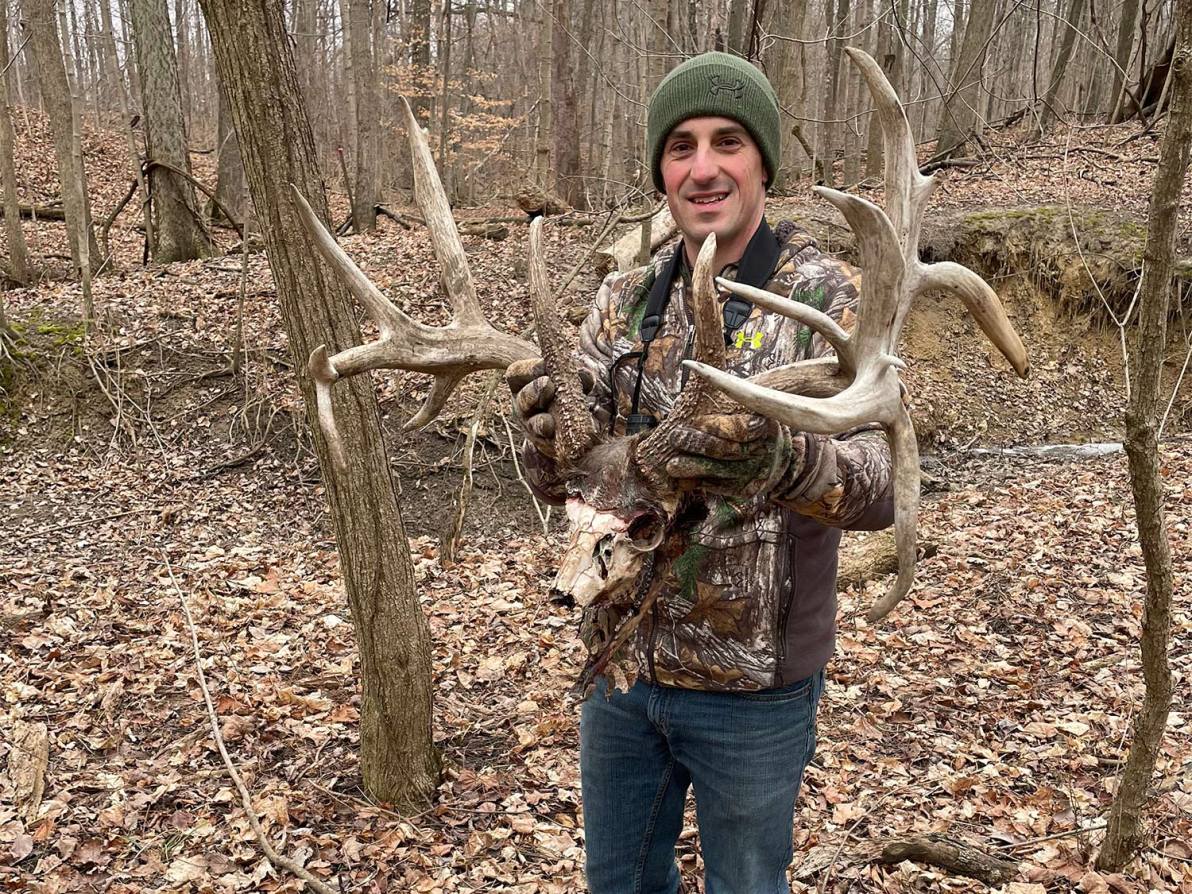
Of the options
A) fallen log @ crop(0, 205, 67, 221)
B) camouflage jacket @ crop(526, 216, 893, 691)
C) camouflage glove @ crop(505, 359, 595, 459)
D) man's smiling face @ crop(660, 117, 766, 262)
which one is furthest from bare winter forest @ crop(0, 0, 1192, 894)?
fallen log @ crop(0, 205, 67, 221)

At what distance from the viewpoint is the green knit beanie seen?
2.37 meters

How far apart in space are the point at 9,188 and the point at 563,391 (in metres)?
12.3

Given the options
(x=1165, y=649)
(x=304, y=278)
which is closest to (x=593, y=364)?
(x=304, y=278)

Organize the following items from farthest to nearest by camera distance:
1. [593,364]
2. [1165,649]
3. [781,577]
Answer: [1165,649] → [593,364] → [781,577]

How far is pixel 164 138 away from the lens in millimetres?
12672

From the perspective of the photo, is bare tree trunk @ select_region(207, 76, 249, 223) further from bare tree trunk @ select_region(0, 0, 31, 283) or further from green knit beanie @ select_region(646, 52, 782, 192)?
green knit beanie @ select_region(646, 52, 782, 192)

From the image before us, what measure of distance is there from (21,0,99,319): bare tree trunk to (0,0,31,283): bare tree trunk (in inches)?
16.3

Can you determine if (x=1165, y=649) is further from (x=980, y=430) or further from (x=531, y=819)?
(x=980, y=430)

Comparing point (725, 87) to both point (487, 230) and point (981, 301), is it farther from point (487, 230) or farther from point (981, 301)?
point (487, 230)

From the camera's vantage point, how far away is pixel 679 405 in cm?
207

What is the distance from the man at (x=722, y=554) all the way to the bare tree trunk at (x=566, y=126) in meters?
13.8

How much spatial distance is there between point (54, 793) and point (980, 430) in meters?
10.6

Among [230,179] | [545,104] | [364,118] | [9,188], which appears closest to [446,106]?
[364,118]

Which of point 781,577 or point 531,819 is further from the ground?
point 781,577
